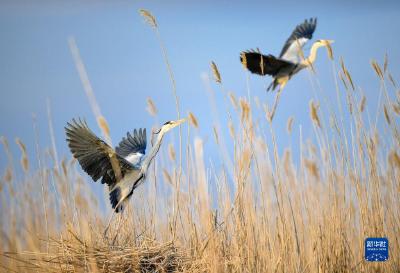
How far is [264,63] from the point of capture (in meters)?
3.79

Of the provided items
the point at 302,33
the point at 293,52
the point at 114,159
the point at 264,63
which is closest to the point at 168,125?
the point at 114,159

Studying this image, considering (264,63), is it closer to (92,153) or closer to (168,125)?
(168,125)

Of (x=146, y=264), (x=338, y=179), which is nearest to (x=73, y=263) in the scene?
(x=146, y=264)

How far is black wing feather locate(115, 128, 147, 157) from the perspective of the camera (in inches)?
134

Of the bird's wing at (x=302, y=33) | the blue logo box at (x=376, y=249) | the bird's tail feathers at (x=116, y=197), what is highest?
the bird's wing at (x=302, y=33)

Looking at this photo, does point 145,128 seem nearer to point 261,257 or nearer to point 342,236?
point 261,257

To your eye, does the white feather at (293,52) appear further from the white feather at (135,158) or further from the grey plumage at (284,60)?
the white feather at (135,158)

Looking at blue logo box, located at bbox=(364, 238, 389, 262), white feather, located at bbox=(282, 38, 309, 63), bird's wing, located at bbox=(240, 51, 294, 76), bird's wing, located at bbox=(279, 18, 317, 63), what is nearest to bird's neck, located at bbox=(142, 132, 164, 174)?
bird's wing, located at bbox=(240, 51, 294, 76)

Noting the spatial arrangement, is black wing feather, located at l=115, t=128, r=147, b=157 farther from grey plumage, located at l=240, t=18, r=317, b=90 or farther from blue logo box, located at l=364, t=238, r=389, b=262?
blue logo box, located at l=364, t=238, r=389, b=262

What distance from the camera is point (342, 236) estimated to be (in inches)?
116

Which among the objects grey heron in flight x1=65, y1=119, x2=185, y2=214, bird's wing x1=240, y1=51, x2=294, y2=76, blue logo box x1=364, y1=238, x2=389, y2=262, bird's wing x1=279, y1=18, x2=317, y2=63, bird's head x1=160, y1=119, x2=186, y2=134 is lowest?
blue logo box x1=364, y1=238, x2=389, y2=262

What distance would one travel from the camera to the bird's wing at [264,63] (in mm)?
3494

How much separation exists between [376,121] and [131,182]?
1.61m

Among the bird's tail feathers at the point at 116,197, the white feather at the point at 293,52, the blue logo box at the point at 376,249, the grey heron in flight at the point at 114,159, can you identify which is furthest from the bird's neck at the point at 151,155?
the white feather at the point at 293,52
